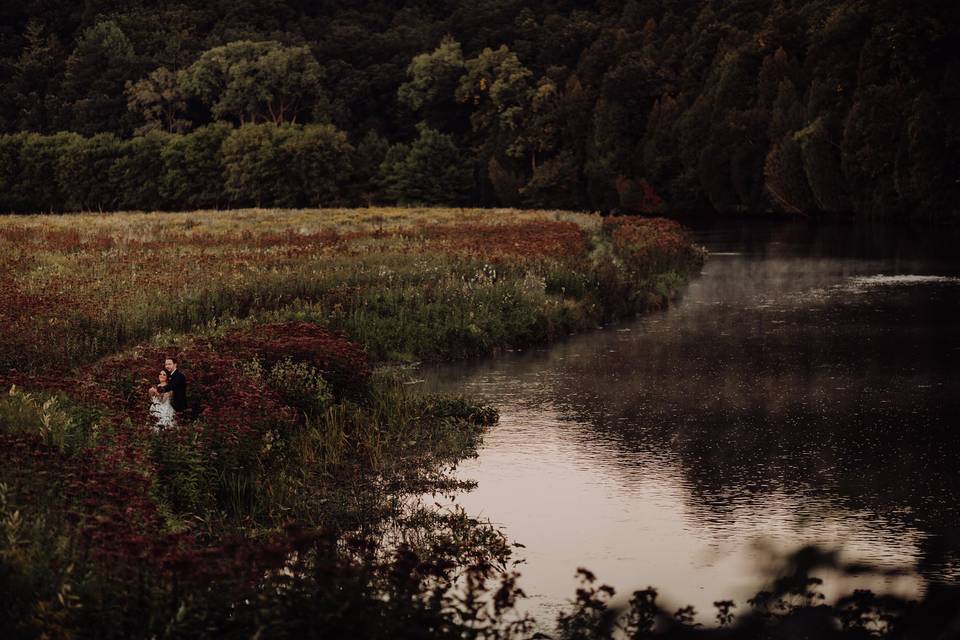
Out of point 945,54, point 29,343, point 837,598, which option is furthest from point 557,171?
point 837,598

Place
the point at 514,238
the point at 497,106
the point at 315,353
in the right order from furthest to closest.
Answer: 1. the point at 497,106
2. the point at 514,238
3. the point at 315,353

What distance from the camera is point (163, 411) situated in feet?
46.1

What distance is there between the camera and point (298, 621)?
24.2ft

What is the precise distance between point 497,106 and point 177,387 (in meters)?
108

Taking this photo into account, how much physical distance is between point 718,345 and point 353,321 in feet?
24.2

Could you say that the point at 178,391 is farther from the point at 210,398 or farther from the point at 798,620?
the point at 798,620

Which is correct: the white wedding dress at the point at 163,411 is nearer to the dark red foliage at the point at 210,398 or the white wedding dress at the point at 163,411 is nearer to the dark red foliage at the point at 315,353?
the dark red foliage at the point at 210,398

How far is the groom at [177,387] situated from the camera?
559 inches

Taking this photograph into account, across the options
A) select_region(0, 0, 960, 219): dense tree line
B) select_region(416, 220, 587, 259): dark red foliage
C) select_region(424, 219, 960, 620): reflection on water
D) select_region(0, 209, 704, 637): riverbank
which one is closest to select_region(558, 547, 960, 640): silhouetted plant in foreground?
select_region(424, 219, 960, 620): reflection on water

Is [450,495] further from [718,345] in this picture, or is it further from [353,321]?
[718,345]

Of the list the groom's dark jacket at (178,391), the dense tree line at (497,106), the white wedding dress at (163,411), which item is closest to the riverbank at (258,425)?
the groom's dark jacket at (178,391)

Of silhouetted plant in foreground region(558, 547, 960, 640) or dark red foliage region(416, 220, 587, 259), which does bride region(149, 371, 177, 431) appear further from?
dark red foliage region(416, 220, 587, 259)

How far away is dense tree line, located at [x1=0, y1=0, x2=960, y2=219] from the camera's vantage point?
A: 72.8 meters

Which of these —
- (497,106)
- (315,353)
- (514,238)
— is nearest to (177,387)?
(315,353)
